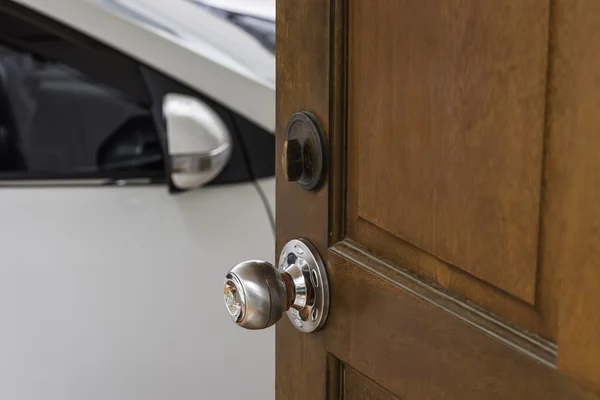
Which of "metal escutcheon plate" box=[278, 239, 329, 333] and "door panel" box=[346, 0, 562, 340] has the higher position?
"door panel" box=[346, 0, 562, 340]

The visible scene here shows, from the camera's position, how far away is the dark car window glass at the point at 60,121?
4.50 ft

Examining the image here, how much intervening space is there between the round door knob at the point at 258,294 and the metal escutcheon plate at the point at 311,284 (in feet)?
0.08

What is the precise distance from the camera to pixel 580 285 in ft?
1.38

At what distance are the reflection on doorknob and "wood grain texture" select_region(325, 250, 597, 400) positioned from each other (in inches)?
0.6

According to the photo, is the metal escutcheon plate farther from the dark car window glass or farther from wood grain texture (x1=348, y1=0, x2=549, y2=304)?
the dark car window glass

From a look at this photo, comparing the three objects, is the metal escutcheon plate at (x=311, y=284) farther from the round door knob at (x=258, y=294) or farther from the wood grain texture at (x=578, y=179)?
the wood grain texture at (x=578, y=179)

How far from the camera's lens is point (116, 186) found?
4.51 ft

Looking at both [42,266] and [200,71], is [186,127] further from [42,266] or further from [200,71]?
[42,266]

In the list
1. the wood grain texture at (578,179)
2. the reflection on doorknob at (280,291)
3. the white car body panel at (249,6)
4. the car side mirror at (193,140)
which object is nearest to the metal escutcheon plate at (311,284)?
the reflection on doorknob at (280,291)

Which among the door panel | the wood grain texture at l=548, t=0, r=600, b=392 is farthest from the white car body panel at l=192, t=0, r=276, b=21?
the wood grain texture at l=548, t=0, r=600, b=392

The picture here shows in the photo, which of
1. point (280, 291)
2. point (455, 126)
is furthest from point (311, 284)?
point (455, 126)

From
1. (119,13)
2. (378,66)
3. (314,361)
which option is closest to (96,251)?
(119,13)

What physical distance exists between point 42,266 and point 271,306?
820 millimetres

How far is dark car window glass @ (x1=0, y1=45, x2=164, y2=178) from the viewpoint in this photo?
1.37 meters
